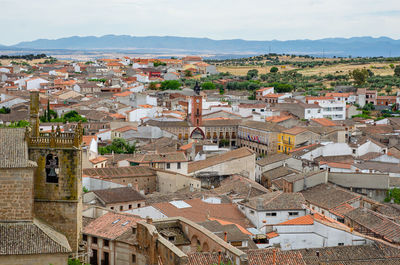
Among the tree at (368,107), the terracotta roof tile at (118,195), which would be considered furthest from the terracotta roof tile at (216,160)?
the tree at (368,107)

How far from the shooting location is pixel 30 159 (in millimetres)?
21438

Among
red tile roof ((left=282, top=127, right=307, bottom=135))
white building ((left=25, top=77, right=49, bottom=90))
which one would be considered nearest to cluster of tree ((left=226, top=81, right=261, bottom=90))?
white building ((left=25, top=77, right=49, bottom=90))

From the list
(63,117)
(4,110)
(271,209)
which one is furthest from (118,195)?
(4,110)

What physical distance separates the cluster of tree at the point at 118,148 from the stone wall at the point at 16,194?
3484 cm

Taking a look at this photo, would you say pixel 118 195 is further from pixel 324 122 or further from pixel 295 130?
pixel 324 122

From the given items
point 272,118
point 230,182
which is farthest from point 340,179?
point 272,118

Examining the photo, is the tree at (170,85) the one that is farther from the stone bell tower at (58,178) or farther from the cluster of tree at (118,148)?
the stone bell tower at (58,178)

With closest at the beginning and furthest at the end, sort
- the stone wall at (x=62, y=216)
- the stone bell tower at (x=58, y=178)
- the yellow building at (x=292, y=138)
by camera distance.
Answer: the stone bell tower at (x=58, y=178) → the stone wall at (x=62, y=216) → the yellow building at (x=292, y=138)

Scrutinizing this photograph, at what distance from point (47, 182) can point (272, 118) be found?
56099 millimetres

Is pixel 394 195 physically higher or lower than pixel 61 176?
lower

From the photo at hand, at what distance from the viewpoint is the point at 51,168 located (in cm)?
2167

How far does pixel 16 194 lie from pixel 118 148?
121ft

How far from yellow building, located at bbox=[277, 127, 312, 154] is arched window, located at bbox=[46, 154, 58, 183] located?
142ft

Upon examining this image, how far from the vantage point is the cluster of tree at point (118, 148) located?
56.5 meters
